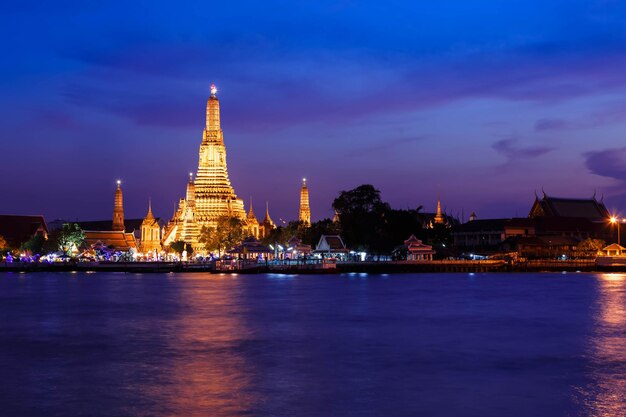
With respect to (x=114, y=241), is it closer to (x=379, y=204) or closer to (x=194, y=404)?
(x=379, y=204)

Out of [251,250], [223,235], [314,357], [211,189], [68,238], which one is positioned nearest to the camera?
[314,357]

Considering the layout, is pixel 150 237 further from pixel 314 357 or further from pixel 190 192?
pixel 314 357

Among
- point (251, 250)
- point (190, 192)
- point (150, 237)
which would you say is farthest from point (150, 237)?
point (251, 250)

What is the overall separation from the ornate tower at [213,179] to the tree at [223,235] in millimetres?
4216

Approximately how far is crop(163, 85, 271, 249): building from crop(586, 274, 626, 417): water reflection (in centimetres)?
7095

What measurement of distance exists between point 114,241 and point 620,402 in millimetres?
119372

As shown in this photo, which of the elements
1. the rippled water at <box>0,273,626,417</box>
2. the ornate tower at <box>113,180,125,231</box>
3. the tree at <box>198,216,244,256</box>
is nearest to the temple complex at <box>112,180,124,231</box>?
the ornate tower at <box>113,180,125,231</box>

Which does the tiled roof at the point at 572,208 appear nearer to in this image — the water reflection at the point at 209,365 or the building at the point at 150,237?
the building at the point at 150,237

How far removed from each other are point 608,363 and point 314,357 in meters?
7.47

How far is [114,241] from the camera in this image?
130m

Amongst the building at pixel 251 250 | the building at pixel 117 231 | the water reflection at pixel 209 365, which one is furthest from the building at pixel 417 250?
the building at pixel 117 231

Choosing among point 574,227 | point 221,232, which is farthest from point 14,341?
point 574,227

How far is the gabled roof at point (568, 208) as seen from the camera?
111 m

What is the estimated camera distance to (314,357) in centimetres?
2302
